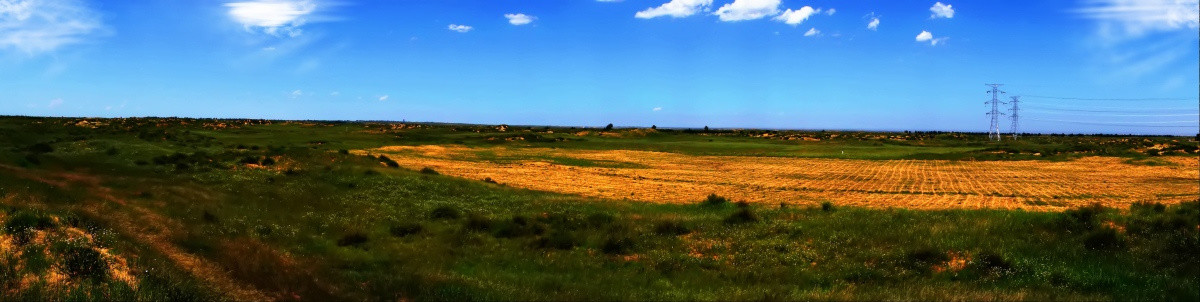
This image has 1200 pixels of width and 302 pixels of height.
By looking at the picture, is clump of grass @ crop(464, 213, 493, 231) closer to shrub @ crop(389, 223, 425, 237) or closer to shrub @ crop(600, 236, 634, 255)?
shrub @ crop(389, 223, 425, 237)

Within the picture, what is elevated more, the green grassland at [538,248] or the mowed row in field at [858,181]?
the green grassland at [538,248]

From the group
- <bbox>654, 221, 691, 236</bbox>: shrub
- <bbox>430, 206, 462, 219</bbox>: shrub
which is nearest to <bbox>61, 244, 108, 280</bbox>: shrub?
<bbox>430, 206, 462, 219</bbox>: shrub

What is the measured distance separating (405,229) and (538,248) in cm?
487

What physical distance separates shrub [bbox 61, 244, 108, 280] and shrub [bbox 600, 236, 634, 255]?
34.5 ft

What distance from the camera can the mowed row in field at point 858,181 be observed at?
32.6m

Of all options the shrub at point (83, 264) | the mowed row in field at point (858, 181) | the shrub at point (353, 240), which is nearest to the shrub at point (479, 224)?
the shrub at point (353, 240)

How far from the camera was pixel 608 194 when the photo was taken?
3222cm

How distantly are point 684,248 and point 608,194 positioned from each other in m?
15.7

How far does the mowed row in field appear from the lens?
32.6m

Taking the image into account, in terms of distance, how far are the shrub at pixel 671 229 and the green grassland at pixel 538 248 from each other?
0.38ft

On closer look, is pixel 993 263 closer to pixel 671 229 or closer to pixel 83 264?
pixel 671 229

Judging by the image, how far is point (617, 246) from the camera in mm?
16672

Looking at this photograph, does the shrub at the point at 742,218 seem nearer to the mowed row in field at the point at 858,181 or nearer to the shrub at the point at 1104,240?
the shrub at the point at 1104,240

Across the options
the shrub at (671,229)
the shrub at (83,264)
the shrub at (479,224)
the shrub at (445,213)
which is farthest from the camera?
the shrub at (445,213)
